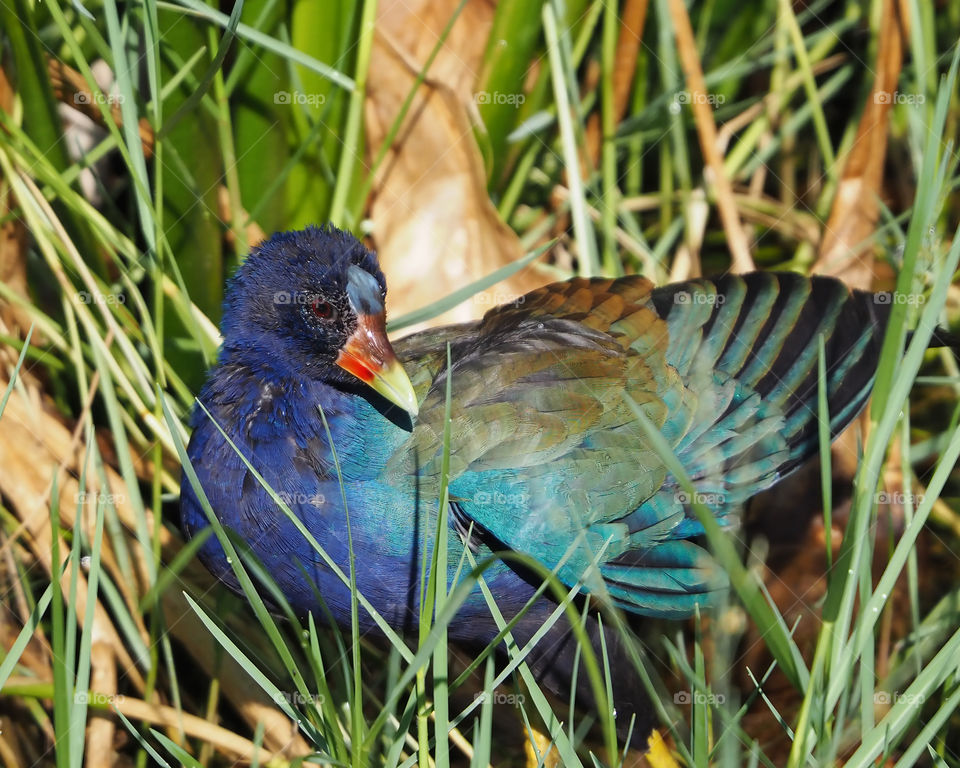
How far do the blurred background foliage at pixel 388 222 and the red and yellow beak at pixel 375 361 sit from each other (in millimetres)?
398

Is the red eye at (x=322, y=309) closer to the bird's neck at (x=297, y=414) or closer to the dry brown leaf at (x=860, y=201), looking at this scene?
the bird's neck at (x=297, y=414)

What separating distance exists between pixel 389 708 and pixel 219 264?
1605 millimetres

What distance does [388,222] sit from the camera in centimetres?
307

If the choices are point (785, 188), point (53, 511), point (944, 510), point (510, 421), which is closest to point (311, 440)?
point (510, 421)

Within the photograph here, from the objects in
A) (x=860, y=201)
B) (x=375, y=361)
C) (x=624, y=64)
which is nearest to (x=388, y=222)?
(x=624, y=64)

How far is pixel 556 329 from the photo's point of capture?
2.37 meters

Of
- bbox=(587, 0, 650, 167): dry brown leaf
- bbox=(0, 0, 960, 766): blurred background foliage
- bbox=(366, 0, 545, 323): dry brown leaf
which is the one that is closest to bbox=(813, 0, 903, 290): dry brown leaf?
bbox=(0, 0, 960, 766): blurred background foliage

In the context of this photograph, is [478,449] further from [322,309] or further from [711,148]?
[711,148]

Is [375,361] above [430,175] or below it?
below

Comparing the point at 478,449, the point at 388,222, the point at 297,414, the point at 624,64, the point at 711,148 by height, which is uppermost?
the point at 624,64

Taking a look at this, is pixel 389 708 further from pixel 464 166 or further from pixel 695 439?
pixel 464 166

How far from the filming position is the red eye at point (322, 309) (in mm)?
2055

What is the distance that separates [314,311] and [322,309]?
0.02m

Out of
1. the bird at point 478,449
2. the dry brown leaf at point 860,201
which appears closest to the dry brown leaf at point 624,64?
the dry brown leaf at point 860,201
